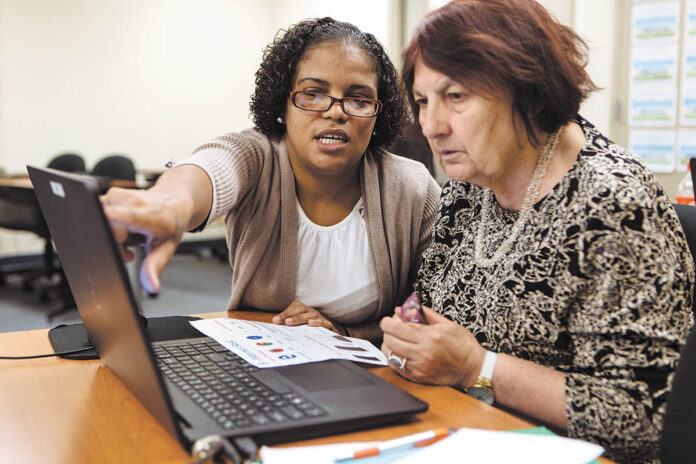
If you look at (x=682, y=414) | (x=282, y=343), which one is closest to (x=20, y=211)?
(x=282, y=343)

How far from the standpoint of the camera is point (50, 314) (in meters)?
3.97

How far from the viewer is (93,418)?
0.84 meters

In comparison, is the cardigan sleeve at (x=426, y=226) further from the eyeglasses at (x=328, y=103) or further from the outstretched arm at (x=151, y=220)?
the outstretched arm at (x=151, y=220)

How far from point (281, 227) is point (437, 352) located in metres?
0.60

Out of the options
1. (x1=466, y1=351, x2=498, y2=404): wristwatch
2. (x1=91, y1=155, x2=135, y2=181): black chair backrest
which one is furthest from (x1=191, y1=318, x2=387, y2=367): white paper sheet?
(x1=91, y1=155, x2=135, y2=181): black chair backrest

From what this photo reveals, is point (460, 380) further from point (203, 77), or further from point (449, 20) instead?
point (203, 77)

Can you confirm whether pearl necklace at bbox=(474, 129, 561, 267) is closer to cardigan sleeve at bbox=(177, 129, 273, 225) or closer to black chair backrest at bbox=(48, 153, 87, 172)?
cardigan sleeve at bbox=(177, 129, 273, 225)

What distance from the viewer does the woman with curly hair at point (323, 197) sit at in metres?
1.45

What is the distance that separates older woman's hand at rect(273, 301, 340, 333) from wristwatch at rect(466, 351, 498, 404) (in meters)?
0.43

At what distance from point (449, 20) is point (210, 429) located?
774 millimetres

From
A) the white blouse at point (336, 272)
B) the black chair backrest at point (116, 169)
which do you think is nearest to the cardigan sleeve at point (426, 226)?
the white blouse at point (336, 272)

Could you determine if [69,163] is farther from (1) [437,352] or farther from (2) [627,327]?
(2) [627,327]

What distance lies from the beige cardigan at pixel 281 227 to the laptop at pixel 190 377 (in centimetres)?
47

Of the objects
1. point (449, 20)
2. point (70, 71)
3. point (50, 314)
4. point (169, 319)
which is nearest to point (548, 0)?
point (449, 20)
